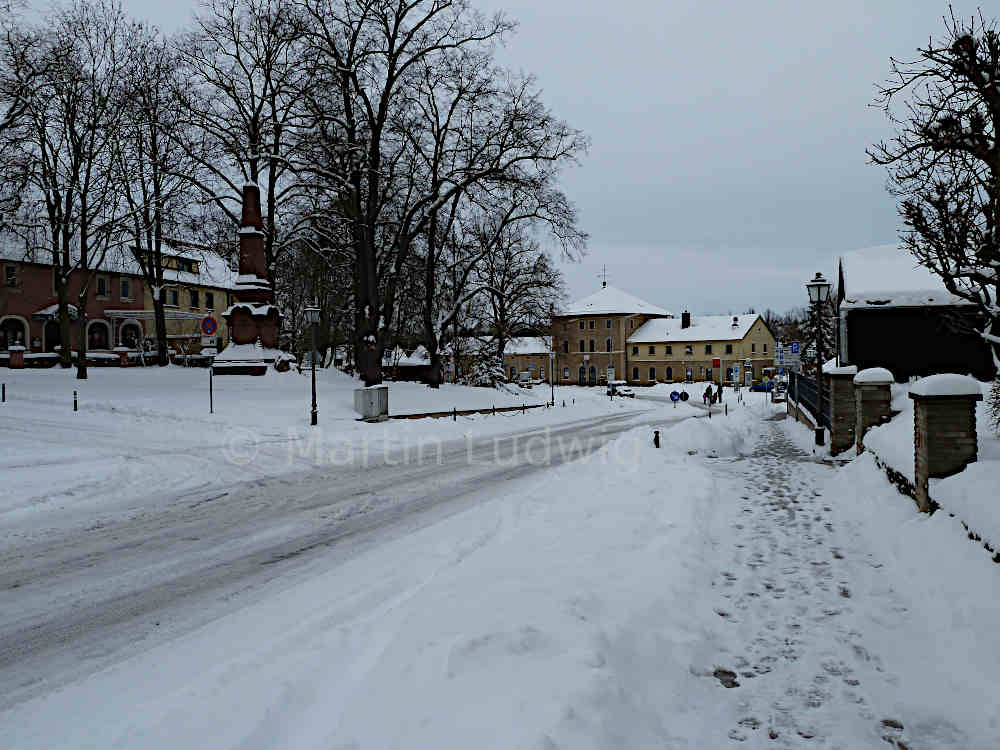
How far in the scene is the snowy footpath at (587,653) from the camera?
12.4 ft

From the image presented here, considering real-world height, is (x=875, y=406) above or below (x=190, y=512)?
above

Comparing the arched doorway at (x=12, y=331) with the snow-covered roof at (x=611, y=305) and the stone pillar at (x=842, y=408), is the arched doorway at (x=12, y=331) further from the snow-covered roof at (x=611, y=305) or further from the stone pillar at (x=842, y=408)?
the snow-covered roof at (x=611, y=305)

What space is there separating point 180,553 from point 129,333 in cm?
5723

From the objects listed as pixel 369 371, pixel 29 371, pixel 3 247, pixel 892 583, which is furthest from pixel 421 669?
pixel 3 247

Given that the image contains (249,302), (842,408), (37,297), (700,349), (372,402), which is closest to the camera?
(842,408)

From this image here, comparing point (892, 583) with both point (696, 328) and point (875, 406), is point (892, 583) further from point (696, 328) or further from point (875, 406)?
point (696, 328)

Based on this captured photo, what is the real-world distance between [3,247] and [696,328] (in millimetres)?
76043

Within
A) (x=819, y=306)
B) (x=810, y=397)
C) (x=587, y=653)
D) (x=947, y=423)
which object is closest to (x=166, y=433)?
(x=587, y=653)

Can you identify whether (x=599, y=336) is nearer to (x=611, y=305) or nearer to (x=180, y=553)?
(x=611, y=305)

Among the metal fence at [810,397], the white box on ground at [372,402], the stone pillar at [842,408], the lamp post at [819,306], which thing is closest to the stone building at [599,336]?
the metal fence at [810,397]

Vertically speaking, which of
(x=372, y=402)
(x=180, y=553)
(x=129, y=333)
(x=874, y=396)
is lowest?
(x=180, y=553)

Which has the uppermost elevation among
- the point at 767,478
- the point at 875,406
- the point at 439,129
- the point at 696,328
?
the point at 439,129

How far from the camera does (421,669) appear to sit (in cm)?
427

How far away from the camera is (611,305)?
314 feet
